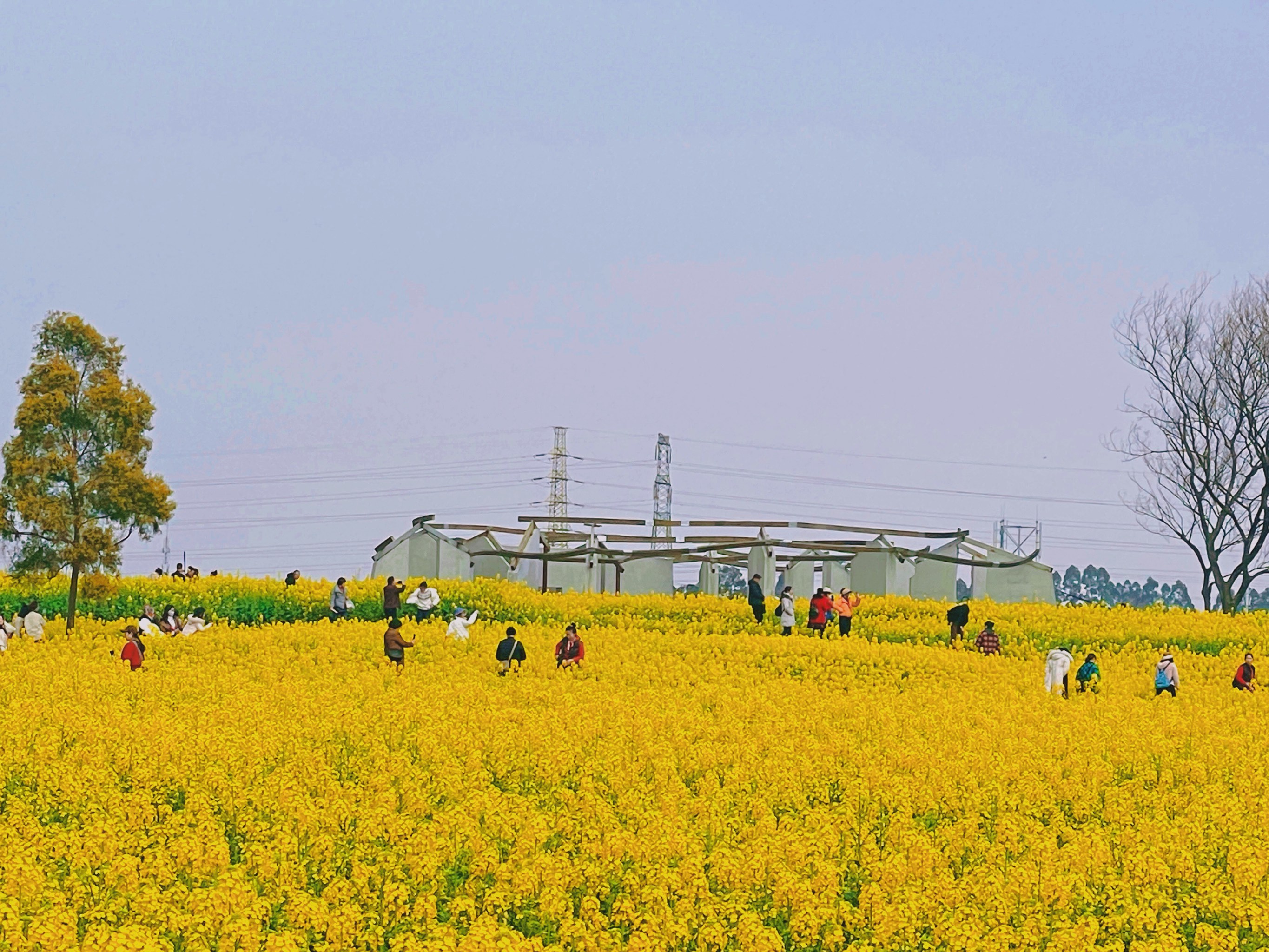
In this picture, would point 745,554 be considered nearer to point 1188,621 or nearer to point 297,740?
point 1188,621

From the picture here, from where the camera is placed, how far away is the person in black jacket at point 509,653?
89.0 ft

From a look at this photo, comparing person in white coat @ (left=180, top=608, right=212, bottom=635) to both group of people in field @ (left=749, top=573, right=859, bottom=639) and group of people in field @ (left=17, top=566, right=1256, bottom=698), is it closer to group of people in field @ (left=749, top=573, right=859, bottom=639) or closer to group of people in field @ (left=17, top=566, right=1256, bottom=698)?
group of people in field @ (left=17, top=566, right=1256, bottom=698)

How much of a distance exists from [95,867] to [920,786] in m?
8.08

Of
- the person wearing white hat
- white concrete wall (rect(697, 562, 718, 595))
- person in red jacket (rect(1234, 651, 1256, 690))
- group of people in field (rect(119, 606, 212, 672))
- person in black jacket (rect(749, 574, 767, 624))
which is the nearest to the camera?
the person wearing white hat

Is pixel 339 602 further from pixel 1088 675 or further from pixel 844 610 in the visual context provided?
pixel 1088 675

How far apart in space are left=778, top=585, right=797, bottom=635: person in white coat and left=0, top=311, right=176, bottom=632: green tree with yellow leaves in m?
15.0

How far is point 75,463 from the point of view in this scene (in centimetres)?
3647

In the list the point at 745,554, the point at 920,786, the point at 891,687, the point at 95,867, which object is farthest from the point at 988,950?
the point at 745,554

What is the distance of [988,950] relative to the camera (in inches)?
398

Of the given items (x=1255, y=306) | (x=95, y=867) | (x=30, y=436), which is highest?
(x=1255, y=306)

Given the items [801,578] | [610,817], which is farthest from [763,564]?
[610,817]

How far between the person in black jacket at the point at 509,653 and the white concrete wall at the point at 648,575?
23.0 meters

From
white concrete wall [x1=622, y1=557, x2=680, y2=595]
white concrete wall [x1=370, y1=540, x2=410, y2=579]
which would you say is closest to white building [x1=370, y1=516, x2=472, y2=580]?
white concrete wall [x1=370, y1=540, x2=410, y2=579]

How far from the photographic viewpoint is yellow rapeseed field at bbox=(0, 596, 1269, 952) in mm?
10477
